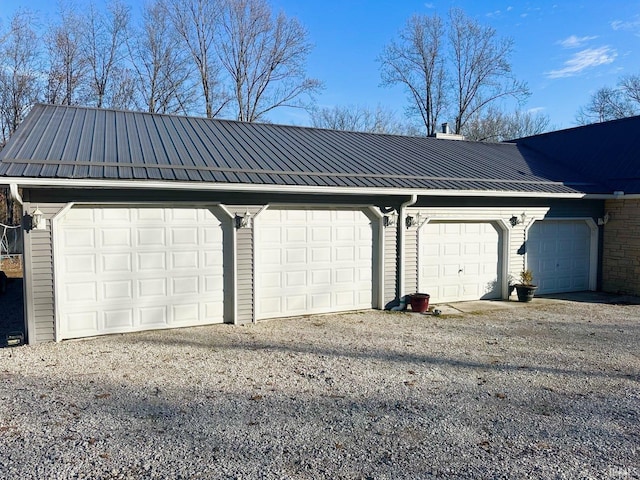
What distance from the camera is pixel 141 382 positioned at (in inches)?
203

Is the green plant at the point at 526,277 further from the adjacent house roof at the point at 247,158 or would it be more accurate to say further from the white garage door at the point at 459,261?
the adjacent house roof at the point at 247,158

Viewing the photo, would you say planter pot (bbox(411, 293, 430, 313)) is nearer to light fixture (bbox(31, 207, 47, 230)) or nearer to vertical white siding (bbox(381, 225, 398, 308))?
vertical white siding (bbox(381, 225, 398, 308))

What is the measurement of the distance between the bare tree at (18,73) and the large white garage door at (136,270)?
16.0 m

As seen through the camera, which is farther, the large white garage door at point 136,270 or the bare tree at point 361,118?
the bare tree at point 361,118

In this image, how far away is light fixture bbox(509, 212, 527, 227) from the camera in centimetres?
1030

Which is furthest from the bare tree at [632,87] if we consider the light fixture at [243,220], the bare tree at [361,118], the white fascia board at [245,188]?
the light fixture at [243,220]

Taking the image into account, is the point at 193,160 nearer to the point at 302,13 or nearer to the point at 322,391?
the point at 322,391

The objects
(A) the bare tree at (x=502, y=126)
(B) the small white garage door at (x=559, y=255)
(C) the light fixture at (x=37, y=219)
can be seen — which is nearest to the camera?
(C) the light fixture at (x=37, y=219)

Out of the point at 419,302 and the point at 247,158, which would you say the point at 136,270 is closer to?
the point at 247,158

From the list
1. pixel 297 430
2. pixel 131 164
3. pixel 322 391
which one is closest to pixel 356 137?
pixel 131 164

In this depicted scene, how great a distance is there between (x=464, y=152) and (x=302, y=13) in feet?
Result: 46.5

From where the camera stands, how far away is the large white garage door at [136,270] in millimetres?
6898

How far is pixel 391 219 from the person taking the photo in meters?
9.05

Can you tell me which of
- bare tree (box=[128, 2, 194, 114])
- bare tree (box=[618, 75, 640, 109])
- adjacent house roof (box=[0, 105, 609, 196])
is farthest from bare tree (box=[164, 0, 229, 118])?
bare tree (box=[618, 75, 640, 109])
